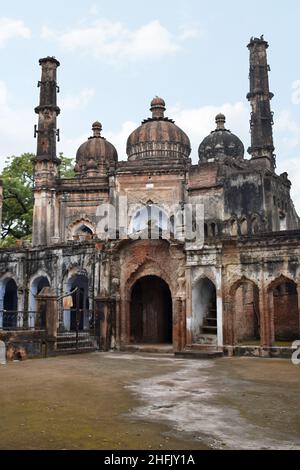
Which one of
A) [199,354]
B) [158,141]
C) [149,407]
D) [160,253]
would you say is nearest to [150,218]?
[158,141]

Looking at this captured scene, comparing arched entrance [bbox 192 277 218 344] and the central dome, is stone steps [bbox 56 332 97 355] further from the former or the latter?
the central dome

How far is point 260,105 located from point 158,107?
6.27m

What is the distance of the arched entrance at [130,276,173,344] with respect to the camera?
71.9 feet

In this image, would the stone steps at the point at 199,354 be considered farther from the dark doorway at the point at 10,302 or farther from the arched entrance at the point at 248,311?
the dark doorway at the point at 10,302

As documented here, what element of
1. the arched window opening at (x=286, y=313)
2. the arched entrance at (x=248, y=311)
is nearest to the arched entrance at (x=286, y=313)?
the arched window opening at (x=286, y=313)

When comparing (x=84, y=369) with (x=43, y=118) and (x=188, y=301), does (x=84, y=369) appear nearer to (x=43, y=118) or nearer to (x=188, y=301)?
(x=188, y=301)

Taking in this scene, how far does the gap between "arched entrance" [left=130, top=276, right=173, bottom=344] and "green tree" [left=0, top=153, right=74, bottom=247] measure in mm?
16787

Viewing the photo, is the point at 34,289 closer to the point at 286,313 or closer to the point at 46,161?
the point at 46,161

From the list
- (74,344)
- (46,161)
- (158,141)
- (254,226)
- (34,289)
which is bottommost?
(74,344)

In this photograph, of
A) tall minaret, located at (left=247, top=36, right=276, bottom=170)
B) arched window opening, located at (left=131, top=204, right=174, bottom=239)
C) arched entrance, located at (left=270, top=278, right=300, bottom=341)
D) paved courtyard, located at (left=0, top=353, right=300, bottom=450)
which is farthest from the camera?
tall minaret, located at (left=247, top=36, right=276, bottom=170)

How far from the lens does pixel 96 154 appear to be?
3309 cm

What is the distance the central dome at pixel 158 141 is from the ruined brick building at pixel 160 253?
0.07 m

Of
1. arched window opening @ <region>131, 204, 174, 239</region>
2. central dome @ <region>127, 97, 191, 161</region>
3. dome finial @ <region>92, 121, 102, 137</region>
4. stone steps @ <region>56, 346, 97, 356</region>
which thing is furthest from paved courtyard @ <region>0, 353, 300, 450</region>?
dome finial @ <region>92, 121, 102, 137</region>
